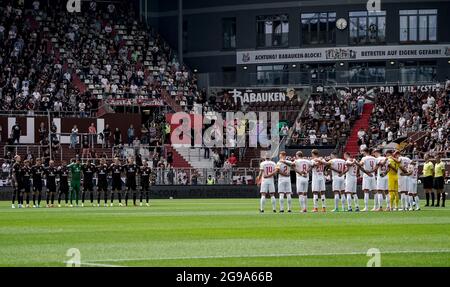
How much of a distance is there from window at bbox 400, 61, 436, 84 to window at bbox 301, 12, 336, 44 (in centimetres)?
578

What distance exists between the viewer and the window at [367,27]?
86562 mm

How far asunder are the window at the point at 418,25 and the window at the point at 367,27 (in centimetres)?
144

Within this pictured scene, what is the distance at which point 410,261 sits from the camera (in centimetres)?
2148

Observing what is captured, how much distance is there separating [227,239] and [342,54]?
6053 cm

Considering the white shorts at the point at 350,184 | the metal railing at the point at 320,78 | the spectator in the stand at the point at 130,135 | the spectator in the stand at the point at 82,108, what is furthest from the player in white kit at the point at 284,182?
the metal railing at the point at 320,78

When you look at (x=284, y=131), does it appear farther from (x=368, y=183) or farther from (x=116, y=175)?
(x=368, y=183)

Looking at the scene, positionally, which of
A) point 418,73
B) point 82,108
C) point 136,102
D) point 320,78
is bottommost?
point 82,108

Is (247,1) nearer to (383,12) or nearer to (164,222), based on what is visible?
(383,12)

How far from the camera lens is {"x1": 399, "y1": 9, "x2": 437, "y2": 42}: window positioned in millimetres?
86188

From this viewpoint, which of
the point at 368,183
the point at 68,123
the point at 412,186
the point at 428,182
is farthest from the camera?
the point at 68,123

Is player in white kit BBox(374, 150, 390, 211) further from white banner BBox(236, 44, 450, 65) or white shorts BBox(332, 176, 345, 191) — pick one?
white banner BBox(236, 44, 450, 65)

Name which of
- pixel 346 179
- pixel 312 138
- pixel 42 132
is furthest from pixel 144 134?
pixel 346 179

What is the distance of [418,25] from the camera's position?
86562 millimetres
